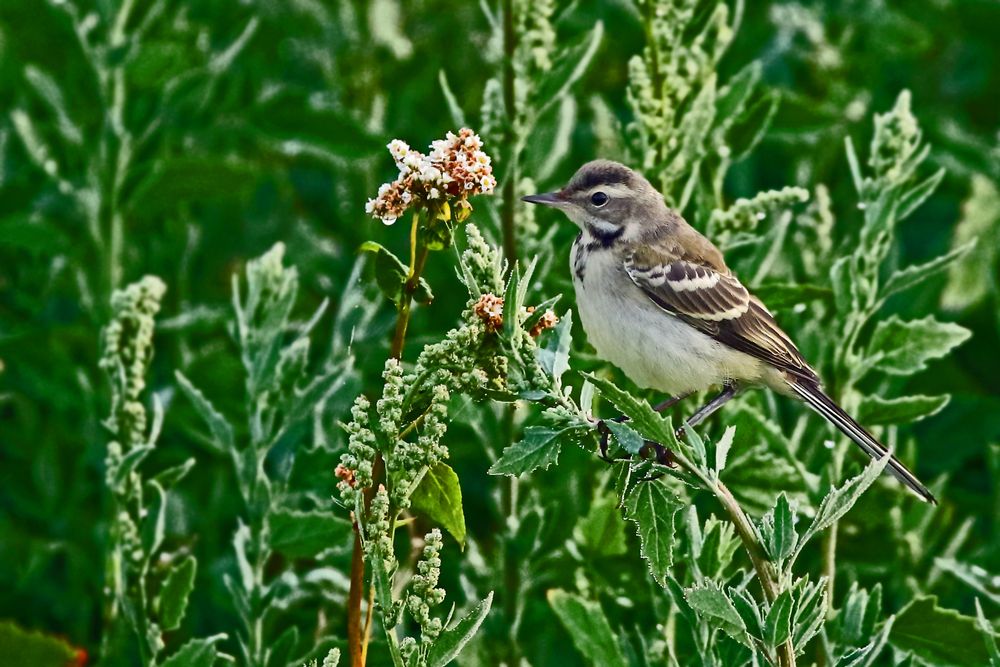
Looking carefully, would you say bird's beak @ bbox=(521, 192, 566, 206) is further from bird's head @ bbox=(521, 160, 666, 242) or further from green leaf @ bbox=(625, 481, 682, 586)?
green leaf @ bbox=(625, 481, 682, 586)

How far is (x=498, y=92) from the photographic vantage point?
137 inches

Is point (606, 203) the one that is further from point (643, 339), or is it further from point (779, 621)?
point (779, 621)

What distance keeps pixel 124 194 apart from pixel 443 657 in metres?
2.42

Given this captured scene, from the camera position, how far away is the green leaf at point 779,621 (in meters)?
2.21

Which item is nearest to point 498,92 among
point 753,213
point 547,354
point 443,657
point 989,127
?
point 753,213

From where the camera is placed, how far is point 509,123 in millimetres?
3543

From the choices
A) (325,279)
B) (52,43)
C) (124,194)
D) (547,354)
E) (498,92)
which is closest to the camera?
(547,354)

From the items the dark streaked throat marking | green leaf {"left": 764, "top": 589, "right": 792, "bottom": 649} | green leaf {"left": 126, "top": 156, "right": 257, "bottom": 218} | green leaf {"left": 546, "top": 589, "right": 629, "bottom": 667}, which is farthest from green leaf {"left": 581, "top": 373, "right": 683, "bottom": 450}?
green leaf {"left": 126, "top": 156, "right": 257, "bottom": 218}

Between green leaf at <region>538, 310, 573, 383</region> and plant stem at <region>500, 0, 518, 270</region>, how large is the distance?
1213 millimetres

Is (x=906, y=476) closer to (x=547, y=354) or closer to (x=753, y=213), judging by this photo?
(x=753, y=213)

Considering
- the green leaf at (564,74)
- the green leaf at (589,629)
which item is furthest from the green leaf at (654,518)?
the green leaf at (564,74)

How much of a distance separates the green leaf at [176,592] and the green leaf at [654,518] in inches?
44.4

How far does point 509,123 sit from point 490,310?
54.1 inches

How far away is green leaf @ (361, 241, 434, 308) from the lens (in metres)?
2.30
